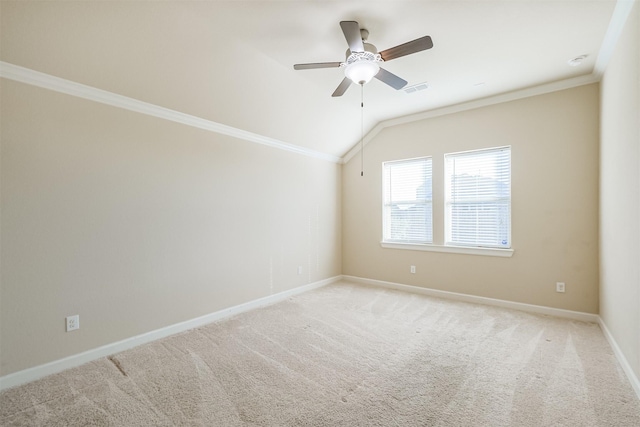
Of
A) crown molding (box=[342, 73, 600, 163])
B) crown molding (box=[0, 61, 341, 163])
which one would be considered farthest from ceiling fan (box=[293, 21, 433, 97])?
crown molding (box=[342, 73, 600, 163])

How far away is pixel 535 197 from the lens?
365 centimetres

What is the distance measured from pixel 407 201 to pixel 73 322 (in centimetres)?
439

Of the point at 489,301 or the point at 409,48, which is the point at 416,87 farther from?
the point at 489,301

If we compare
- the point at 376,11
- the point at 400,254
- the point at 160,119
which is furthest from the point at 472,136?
the point at 160,119

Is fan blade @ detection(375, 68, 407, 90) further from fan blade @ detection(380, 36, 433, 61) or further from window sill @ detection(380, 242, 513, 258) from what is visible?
window sill @ detection(380, 242, 513, 258)

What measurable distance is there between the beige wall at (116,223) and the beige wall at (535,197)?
8.10ft

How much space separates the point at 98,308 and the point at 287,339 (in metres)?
1.74

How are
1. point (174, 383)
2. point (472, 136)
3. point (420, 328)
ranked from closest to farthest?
point (174, 383)
point (420, 328)
point (472, 136)

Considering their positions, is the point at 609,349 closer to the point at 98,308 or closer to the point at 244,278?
the point at 244,278

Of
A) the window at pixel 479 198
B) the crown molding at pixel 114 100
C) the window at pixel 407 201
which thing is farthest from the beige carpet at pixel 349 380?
the crown molding at pixel 114 100

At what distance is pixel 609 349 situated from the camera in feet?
8.71

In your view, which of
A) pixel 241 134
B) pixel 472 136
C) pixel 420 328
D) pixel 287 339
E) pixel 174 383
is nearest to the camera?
pixel 174 383

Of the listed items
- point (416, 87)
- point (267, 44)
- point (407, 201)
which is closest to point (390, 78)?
point (267, 44)

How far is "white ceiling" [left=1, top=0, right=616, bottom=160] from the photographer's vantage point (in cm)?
213
